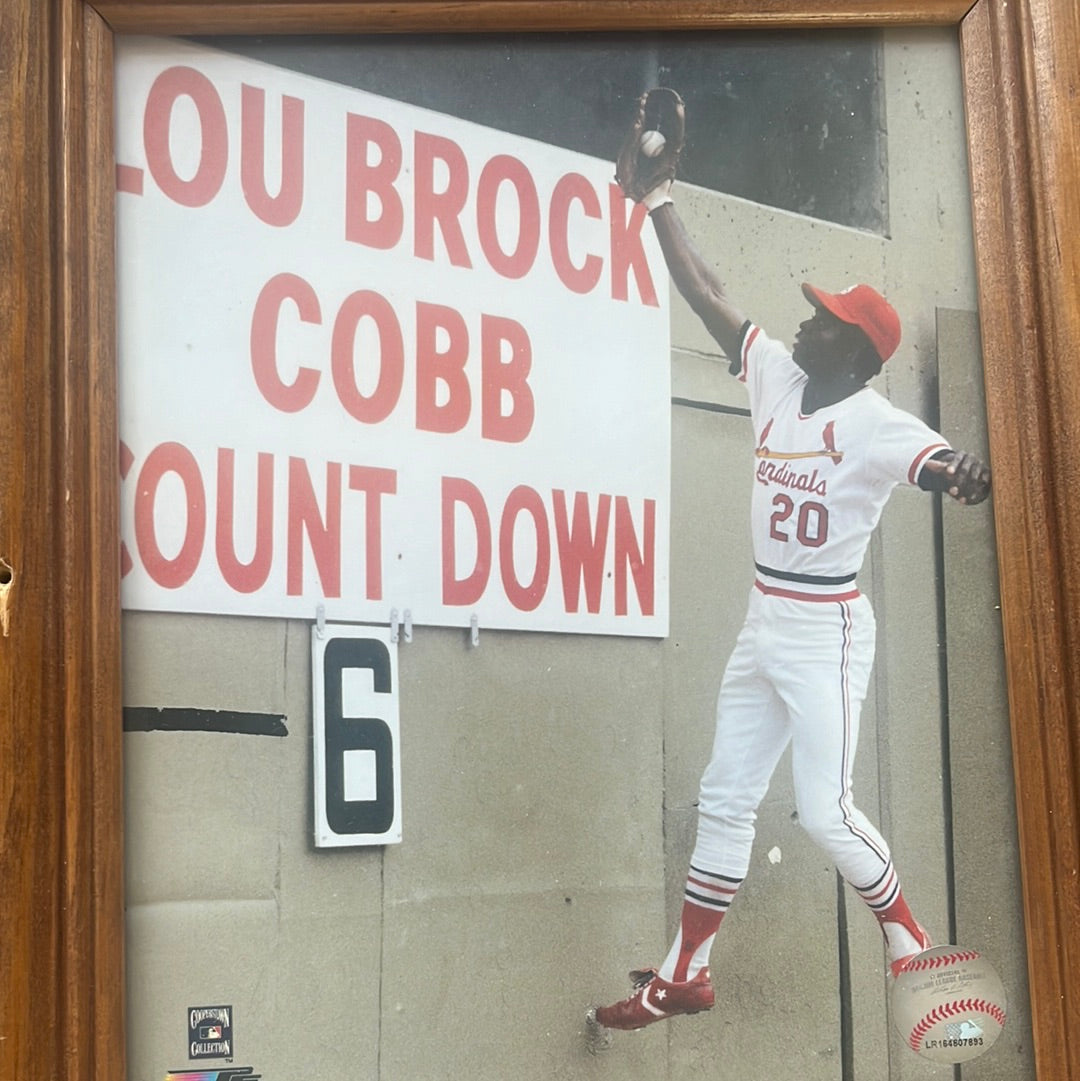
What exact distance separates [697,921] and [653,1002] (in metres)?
0.09

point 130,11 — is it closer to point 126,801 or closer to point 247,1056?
point 126,801

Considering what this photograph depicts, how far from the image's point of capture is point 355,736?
3.77 feet

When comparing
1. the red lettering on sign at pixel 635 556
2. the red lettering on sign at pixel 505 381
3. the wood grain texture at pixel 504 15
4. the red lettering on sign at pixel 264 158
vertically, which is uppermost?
the wood grain texture at pixel 504 15

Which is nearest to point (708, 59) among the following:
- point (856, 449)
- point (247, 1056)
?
point (856, 449)

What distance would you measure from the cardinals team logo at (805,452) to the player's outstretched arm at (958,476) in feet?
0.30

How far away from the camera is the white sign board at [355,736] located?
114 centimetres

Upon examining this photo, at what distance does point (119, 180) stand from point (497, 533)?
19.4 inches

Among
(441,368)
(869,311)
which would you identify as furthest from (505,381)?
(869,311)

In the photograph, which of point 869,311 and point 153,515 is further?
point 869,311

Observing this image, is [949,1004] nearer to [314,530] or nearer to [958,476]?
[958,476]

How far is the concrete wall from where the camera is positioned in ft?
3.68

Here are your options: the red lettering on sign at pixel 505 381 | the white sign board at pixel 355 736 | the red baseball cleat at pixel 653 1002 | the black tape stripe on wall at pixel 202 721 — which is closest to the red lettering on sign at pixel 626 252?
the red lettering on sign at pixel 505 381

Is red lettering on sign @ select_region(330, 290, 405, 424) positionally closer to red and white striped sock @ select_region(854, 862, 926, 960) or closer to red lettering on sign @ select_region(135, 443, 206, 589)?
red lettering on sign @ select_region(135, 443, 206, 589)

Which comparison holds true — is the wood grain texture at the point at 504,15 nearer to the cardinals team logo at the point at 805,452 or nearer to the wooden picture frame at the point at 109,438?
the wooden picture frame at the point at 109,438
